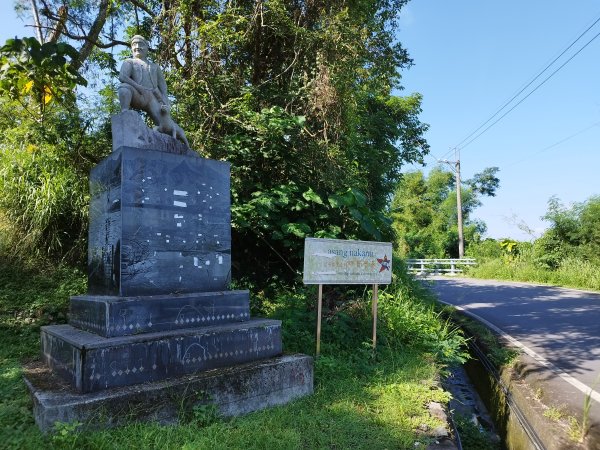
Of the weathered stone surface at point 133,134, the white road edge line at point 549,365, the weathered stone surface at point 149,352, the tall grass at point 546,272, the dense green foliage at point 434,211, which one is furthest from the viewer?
the dense green foliage at point 434,211

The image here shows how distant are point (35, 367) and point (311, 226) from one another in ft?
13.7

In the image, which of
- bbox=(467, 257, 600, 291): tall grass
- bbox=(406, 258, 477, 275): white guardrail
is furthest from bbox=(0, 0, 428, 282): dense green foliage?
bbox=(406, 258, 477, 275): white guardrail

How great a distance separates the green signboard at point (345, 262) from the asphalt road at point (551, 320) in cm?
260

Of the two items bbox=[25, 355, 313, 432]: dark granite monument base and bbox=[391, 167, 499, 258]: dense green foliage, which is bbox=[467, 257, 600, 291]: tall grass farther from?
bbox=[25, 355, 313, 432]: dark granite monument base

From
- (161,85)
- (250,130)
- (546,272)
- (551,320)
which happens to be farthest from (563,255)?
(161,85)

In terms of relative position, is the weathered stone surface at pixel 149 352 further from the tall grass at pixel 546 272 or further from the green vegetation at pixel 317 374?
the tall grass at pixel 546 272

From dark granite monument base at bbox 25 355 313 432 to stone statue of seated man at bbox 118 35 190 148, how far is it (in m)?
2.38

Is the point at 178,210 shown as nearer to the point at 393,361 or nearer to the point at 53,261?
the point at 393,361

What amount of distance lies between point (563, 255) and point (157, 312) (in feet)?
62.9

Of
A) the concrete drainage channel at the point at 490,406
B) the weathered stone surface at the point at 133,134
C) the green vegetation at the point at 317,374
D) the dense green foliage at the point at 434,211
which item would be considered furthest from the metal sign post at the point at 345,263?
the dense green foliage at the point at 434,211

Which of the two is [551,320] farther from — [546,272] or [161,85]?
[546,272]

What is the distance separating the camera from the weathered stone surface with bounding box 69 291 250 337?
3.28m

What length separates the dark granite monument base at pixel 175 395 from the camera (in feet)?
8.96

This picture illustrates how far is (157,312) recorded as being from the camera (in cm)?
349
